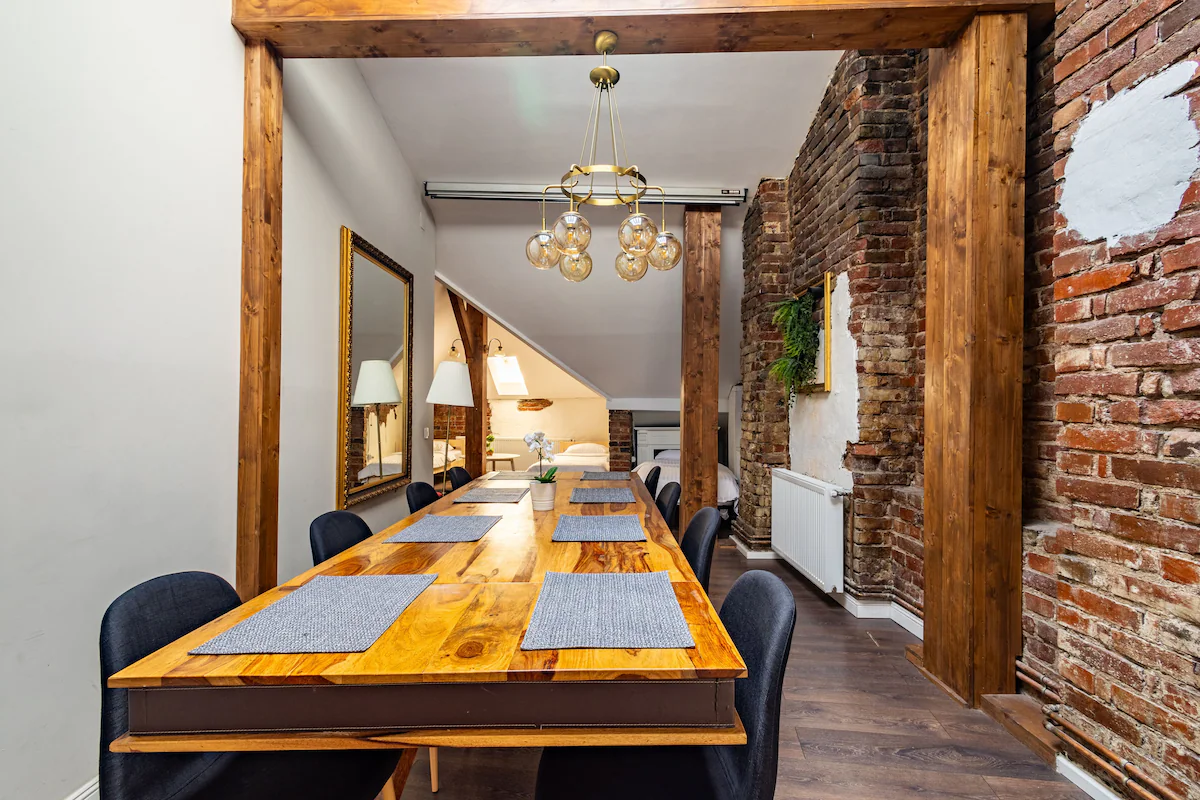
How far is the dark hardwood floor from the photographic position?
5.69 feet

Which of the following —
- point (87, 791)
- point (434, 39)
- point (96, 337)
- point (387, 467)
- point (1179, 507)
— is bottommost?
point (87, 791)

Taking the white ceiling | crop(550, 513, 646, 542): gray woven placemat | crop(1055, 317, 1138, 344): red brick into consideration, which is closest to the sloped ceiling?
the white ceiling

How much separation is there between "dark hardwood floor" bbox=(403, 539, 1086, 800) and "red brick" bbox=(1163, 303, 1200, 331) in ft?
4.48

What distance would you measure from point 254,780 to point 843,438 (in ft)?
10.4

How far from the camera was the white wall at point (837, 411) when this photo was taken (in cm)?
337

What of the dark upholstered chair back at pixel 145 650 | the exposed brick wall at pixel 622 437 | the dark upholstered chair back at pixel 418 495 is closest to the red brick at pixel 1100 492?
the dark upholstered chair back at pixel 145 650

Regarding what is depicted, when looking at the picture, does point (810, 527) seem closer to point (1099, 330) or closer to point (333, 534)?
point (1099, 330)

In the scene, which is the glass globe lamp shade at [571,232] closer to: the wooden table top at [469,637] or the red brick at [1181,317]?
the wooden table top at [469,637]

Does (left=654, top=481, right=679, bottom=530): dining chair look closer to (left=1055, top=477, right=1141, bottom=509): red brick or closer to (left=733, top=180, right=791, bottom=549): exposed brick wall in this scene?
(left=1055, top=477, right=1141, bottom=509): red brick

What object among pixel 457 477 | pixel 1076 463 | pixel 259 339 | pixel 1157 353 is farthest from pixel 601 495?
pixel 1157 353

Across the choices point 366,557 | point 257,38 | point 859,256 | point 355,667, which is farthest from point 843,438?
point 257,38

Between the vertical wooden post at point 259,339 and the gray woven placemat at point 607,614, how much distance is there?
136 centimetres

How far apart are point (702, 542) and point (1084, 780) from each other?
1280 mm

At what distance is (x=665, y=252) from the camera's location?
2.84m
